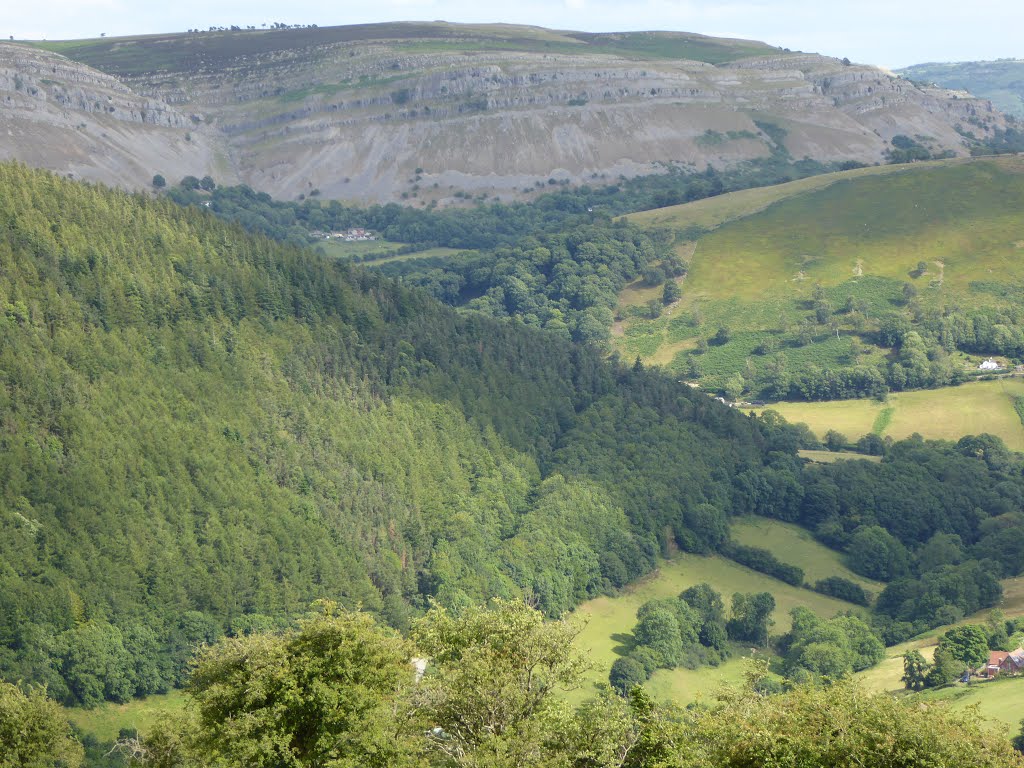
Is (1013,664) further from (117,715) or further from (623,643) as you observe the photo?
(117,715)

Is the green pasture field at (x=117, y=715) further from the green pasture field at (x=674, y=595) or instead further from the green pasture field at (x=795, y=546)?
the green pasture field at (x=795, y=546)

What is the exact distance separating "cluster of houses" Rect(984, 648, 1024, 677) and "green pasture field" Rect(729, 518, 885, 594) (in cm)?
3431

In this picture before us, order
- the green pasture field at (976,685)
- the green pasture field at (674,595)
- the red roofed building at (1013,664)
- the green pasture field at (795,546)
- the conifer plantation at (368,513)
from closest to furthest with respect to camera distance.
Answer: the conifer plantation at (368,513) → the green pasture field at (976,685) → the red roofed building at (1013,664) → the green pasture field at (674,595) → the green pasture field at (795,546)

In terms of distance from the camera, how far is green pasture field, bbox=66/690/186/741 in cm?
9919

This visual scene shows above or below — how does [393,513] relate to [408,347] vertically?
below

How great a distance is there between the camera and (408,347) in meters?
170

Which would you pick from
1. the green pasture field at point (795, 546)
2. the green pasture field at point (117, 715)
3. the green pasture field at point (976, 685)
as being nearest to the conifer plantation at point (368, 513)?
the green pasture field at point (117, 715)

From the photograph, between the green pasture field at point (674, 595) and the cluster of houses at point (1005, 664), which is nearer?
the cluster of houses at point (1005, 664)

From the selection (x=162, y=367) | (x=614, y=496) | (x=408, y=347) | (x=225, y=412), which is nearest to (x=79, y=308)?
(x=162, y=367)

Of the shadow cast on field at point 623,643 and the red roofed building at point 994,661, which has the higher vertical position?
the red roofed building at point 994,661

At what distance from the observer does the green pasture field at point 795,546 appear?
499 feet

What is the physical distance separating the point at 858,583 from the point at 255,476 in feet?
232

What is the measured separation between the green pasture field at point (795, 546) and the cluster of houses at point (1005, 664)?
34.3m

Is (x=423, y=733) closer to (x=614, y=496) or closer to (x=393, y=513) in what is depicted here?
(x=393, y=513)
